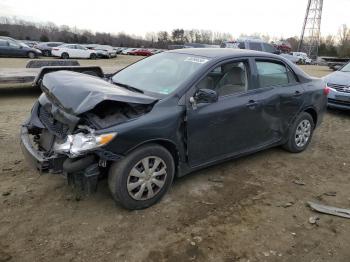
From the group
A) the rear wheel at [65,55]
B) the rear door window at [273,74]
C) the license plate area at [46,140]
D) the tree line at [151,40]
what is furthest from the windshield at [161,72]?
the tree line at [151,40]

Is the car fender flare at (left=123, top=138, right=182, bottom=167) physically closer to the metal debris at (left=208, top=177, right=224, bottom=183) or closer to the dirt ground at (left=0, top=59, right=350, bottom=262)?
the dirt ground at (left=0, top=59, right=350, bottom=262)

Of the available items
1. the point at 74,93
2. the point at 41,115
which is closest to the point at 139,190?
the point at 74,93

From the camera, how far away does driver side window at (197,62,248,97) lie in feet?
13.4

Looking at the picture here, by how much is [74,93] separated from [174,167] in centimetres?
132

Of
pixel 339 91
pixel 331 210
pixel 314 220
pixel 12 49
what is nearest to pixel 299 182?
pixel 331 210

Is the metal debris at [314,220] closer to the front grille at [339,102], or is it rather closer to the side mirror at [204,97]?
the side mirror at [204,97]

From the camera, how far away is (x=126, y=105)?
3.46 metres

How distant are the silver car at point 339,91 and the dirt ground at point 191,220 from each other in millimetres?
3816

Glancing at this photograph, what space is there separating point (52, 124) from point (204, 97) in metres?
1.69

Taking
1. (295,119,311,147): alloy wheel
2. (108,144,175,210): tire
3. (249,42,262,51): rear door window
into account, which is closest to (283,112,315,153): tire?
(295,119,311,147): alloy wheel

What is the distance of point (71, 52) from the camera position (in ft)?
100

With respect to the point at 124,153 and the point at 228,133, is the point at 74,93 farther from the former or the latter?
the point at 228,133

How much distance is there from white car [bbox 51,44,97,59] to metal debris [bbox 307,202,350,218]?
97.0ft

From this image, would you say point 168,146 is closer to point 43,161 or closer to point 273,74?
point 43,161
